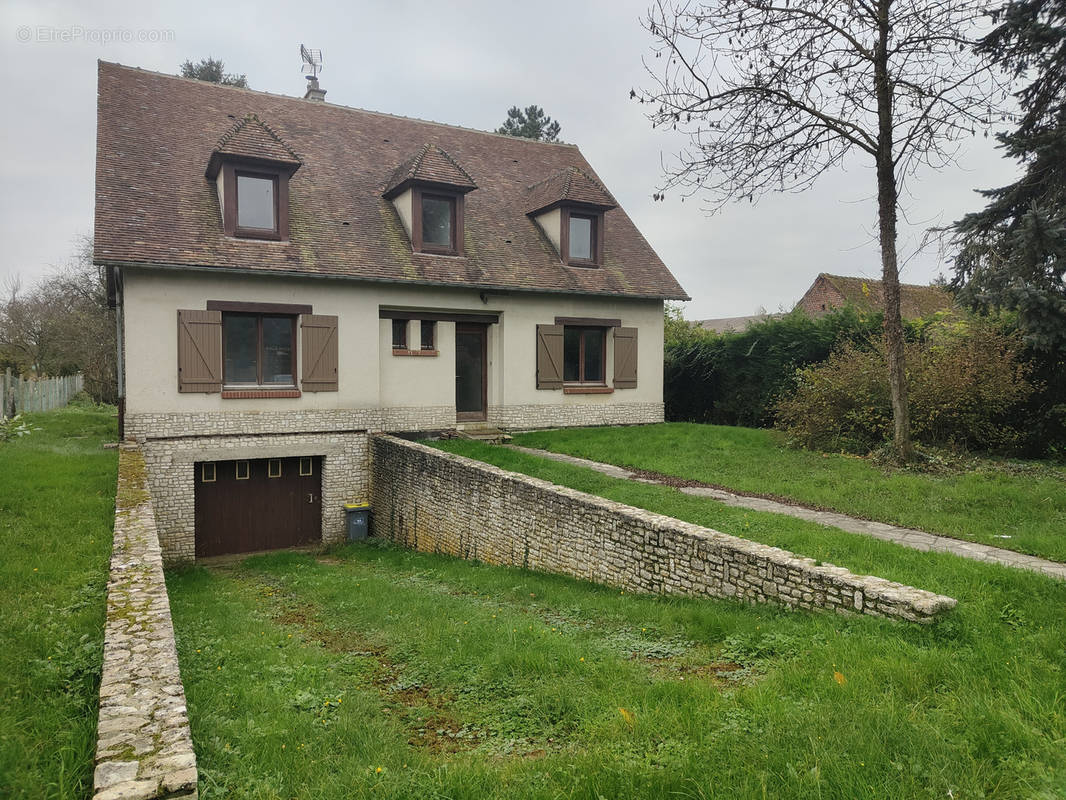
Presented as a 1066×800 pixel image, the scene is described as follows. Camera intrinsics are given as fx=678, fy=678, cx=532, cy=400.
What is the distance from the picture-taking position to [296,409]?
1480 cm

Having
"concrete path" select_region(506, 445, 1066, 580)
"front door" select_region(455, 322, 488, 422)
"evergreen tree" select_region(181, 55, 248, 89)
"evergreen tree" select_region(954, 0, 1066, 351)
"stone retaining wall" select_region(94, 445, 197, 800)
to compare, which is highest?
"evergreen tree" select_region(181, 55, 248, 89)

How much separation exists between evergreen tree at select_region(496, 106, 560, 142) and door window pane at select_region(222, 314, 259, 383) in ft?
92.9

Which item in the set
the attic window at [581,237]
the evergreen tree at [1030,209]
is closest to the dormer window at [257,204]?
the attic window at [581,237]

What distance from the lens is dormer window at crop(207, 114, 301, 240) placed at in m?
14.2

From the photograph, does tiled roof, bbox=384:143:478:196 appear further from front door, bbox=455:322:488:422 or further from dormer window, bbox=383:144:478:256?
front door, bbox=455:322:488:422

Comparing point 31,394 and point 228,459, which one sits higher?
point 31,394

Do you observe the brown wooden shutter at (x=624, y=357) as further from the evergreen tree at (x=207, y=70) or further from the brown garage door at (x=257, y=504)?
the evergreen tree at (x=207, y=70)

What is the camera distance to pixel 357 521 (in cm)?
1536

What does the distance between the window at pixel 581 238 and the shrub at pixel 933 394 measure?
639 cm

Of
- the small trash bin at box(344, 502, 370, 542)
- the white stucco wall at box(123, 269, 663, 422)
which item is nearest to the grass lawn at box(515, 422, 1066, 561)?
the white stucco wall at box(123, 269, 663, 422)

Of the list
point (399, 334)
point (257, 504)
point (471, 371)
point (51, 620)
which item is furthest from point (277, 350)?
point (51, 620)

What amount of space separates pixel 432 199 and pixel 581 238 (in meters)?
4.20

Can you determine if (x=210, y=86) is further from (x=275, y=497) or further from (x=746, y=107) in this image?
(x=746, y=107)

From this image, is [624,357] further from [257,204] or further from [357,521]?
[257,204]
